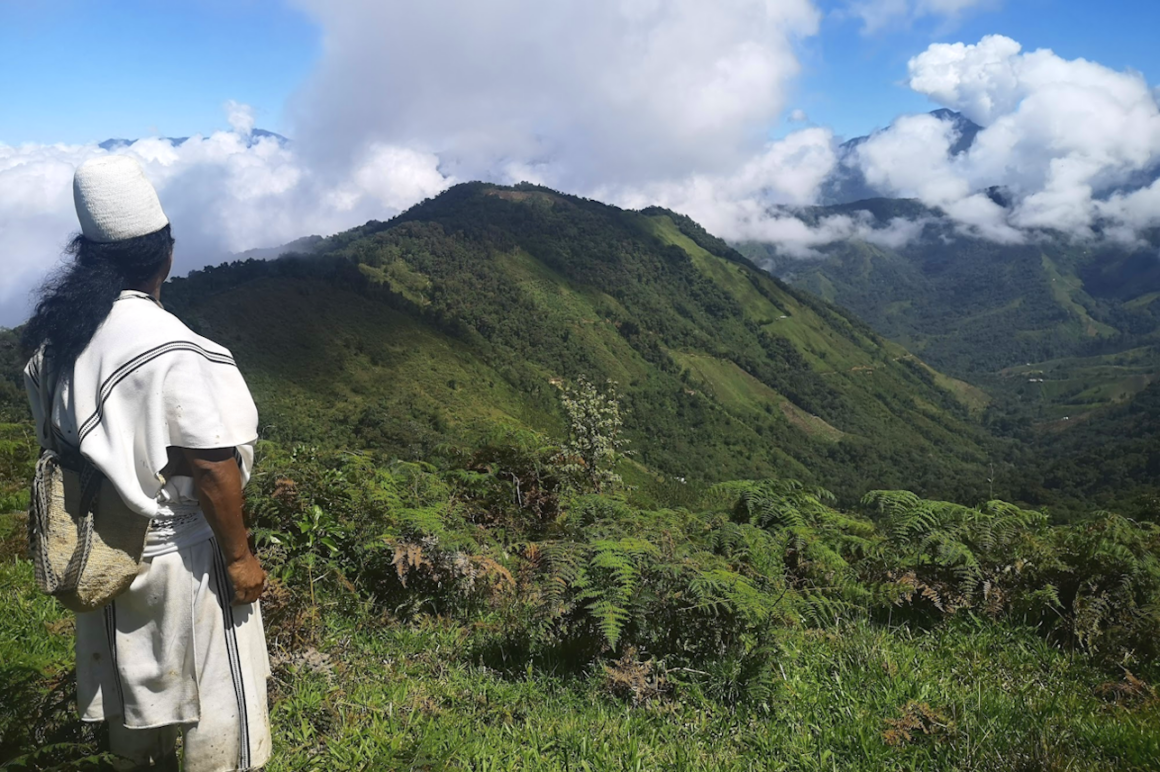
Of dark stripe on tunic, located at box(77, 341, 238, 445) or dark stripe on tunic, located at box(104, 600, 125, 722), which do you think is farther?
dark stripe on tunic, located at box(104, 600, 125, 722)

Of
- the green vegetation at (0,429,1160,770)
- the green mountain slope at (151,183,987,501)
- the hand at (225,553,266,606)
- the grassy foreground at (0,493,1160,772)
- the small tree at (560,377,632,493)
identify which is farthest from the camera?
the green mountain slope at (151,183,987,501)

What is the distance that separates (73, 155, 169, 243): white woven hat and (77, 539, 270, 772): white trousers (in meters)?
1.17

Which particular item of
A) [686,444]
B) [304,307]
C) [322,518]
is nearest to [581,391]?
[322,518]

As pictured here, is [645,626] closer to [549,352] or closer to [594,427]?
[594,427]

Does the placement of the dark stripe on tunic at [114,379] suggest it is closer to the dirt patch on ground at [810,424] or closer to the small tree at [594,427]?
the small tree at [594,427]

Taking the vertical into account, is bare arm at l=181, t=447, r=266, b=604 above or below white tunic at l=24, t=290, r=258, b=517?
below

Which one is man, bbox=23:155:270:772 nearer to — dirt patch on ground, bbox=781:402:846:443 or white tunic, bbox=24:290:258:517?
white tunic, bbox=24:290:258:517

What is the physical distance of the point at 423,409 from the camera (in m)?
70.8

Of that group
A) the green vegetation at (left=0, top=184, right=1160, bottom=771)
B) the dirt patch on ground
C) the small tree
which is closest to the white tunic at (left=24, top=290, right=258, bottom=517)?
the green vegetation at (left=0, top=184, right=1160, bottom=771)

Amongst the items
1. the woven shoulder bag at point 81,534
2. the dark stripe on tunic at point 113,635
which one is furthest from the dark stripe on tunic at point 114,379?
the dark stripe on tunic at point 113,635

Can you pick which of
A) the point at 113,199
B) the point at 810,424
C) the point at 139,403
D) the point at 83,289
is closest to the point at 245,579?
the point at 139,403

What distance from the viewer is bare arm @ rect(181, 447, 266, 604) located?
90.4 inches

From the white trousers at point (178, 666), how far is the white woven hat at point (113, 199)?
1173 mm

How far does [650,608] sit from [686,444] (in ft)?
371
